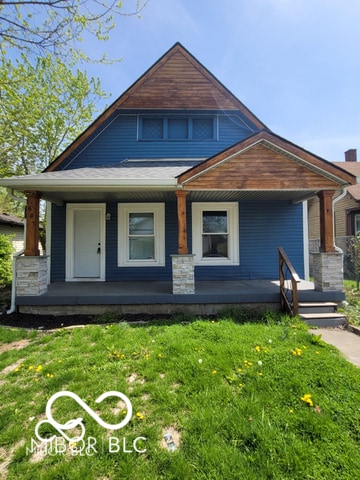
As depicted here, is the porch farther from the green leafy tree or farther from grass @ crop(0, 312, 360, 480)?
the green leafy tree

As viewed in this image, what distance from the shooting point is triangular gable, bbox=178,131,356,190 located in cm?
513

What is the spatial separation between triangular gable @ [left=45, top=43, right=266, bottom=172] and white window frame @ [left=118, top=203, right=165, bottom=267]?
2488mm

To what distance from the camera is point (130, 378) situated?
2.71 metres

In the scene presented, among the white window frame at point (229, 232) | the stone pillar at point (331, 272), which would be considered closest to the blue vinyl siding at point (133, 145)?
the white window frame at point (229, 232)

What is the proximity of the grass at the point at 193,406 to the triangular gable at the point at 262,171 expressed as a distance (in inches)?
119

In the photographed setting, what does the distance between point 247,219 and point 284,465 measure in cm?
608

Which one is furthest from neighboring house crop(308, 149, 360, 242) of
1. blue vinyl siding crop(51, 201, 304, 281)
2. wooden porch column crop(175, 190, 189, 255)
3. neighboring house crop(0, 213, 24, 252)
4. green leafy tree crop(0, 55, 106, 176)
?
neighboring house crop(0, 213, 24, 252)

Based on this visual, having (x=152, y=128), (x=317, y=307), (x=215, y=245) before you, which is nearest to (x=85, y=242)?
(x=215, y=245)

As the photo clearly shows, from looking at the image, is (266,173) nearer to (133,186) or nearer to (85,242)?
(133,186)

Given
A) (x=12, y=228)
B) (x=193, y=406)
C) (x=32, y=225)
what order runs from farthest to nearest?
1. (x=12, y=228)
2. (x=32, y=225)
3. (x=193, y=406)

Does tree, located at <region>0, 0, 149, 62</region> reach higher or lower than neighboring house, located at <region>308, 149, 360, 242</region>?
higher

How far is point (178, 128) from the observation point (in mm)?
7551

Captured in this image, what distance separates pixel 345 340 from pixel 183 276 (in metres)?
2.98

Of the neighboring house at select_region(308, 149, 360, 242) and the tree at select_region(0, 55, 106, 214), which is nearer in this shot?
the tree at select_region(0, 55, 106, 214)
